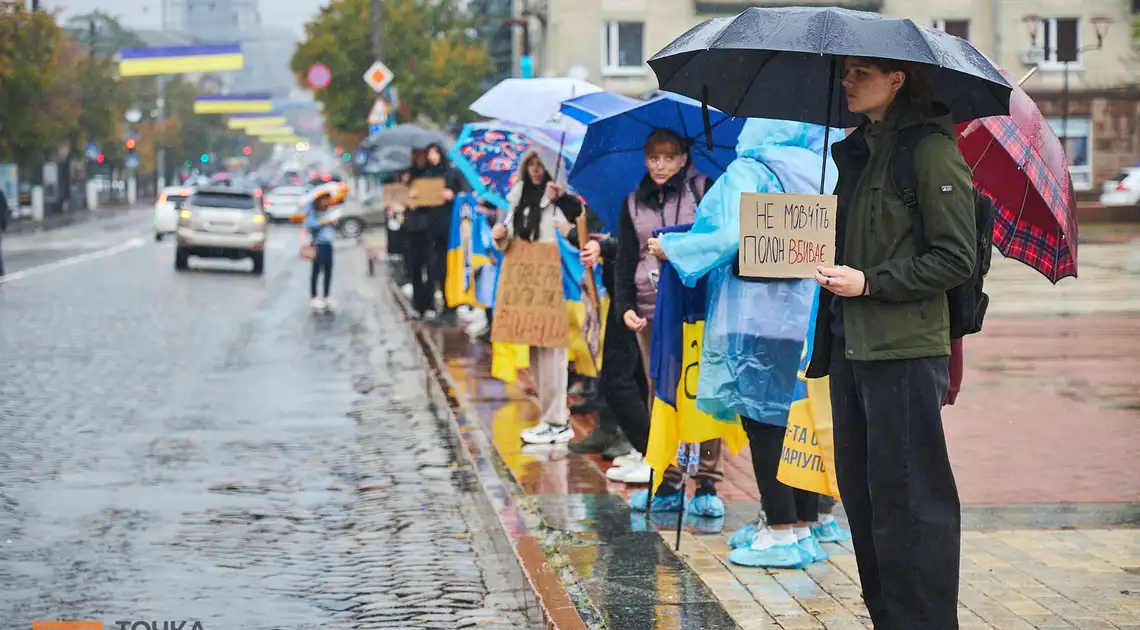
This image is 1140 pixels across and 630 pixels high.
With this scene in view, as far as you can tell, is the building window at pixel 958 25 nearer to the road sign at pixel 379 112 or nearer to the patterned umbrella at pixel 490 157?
the road sign at pixel 379 112

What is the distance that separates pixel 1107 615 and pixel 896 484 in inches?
62.2

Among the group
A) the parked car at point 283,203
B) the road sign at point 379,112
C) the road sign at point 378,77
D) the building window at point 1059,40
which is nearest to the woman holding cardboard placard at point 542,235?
the road sign at point 378,77

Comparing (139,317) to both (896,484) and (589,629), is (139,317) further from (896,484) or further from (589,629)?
(896,484)

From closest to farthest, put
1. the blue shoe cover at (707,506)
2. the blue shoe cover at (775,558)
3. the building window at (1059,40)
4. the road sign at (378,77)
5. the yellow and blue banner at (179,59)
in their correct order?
1. the blue shoe cover at (775,558)
2. the blue shoe cover at (707,506)
3. the road sign at (378,77)
4. the building window at (1059,40)
5. the yellow and blue banner at (179,59)

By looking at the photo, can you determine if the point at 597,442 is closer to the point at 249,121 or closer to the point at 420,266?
the point at 420,266

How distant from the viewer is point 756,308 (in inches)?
250

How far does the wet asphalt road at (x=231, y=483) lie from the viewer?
21.0 feet

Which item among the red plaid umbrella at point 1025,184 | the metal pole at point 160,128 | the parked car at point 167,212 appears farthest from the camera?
the metal pole at point 160,128

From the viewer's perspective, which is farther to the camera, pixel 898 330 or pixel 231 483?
pixel 231 483

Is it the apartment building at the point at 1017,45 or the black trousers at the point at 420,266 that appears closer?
the black trousers at the point at 420,266

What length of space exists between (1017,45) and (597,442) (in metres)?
44.3

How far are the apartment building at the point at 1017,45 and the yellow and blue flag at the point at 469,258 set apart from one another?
34840 millimetres

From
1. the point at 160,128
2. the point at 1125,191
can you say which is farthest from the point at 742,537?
the point at 160,128

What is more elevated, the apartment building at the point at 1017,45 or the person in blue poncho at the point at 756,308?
the apartment building at the point at 1017,45
